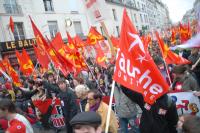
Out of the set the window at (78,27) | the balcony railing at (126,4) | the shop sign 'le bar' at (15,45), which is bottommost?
the shop sign 'le bar' at (15,45)

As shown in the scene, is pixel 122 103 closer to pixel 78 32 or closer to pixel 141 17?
pixel 78 32

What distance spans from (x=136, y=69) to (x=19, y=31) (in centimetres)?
2074

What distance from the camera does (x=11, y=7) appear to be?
2258 centimetres

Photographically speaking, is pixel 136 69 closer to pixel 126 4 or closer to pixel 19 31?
pixel 19 31

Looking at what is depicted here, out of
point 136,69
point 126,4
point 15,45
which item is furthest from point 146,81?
point 126,4

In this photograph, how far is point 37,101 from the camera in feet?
26.3

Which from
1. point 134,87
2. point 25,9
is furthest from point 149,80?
point 25,9

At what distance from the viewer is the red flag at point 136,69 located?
3.46 metres

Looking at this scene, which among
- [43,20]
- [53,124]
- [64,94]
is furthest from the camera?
[43,20]

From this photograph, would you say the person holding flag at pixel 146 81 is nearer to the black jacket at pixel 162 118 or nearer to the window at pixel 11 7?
the black jacket at pixel 162 118

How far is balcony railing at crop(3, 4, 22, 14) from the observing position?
2212cm

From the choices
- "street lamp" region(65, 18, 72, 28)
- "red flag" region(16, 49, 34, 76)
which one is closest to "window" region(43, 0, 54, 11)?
"street lamp" region(65, 18, 72, 28)

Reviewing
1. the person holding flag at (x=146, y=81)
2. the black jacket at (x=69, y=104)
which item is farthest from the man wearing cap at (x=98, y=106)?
the black jacket at (x=69, y=104)

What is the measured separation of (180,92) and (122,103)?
1144 mm
